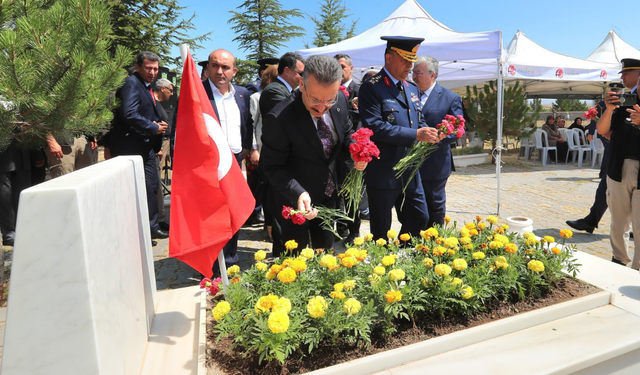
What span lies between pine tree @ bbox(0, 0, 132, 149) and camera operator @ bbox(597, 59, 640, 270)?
4.17 m

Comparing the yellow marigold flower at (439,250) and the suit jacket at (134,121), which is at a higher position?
the suit jacket at (134,121)

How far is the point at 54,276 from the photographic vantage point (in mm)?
1134

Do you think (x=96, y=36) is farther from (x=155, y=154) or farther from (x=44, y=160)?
(x=44, y=160)

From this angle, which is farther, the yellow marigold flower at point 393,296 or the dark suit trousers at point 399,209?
the dark suit trousers at point 399,209

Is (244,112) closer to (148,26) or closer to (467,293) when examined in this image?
(467,293)

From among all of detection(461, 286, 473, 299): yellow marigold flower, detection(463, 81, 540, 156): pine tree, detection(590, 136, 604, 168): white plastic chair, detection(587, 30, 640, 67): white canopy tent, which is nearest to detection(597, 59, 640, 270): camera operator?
detection(461, 286, 473, 299): yellow marigold flower

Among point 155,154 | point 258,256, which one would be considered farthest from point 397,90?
point 155,154

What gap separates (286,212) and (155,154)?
3444 millimetres

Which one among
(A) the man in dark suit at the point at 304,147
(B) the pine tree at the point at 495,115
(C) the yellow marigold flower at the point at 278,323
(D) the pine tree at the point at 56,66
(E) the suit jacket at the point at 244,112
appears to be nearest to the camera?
(C) the yellow marigold flower at the point at 278,323

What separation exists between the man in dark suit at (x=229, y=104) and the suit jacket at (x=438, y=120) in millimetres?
1796

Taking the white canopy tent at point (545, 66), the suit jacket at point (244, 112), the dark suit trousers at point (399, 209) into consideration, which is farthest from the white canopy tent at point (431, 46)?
the dark suit trousers at point (399, 209)

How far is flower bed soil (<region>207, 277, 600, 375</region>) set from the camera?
5.20 ft

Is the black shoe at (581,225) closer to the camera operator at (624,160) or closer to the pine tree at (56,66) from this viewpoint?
the camera operator at (624,160)

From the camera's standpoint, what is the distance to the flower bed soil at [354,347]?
1.58 metres
